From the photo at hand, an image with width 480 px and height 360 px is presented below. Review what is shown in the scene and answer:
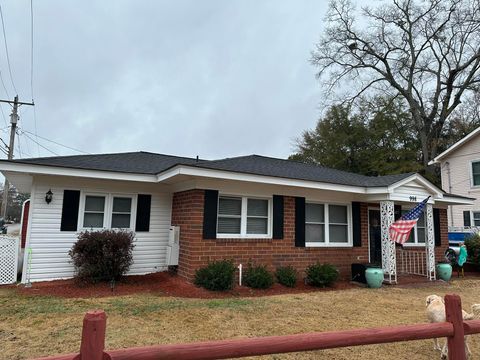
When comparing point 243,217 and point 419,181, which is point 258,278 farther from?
point 419,181

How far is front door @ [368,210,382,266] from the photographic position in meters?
10.8

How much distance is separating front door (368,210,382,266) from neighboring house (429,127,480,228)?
341 inches

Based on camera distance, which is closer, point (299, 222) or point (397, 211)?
point (299, 222)

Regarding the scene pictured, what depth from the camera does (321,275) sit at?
28.5 feet

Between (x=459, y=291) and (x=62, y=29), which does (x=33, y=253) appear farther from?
(x=459, y=291)

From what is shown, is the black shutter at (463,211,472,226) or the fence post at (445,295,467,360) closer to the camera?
the fence post at (445,295,467,360)

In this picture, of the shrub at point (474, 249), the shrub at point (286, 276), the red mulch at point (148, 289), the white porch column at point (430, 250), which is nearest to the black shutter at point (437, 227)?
the shrub at point (474, 249)

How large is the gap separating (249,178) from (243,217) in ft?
3.98

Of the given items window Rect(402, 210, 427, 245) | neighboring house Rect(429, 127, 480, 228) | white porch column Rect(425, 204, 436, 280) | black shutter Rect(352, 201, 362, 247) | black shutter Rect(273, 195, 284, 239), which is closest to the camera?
black shutter Rect(273, 195, 284, 239)

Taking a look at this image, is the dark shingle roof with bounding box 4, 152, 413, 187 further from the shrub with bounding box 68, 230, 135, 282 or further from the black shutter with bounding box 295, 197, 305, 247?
the shrub with bounding box 68, 230, 135, 282

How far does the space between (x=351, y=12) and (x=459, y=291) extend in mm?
24413

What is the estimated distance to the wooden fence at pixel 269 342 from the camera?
1.85m

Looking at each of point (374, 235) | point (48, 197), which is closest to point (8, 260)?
point (48, 197)

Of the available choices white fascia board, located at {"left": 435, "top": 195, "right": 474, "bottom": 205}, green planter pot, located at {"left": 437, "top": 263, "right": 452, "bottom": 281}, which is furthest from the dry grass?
white fascia board, located at {"left": 435, "top": 195, "right": 474, "bottom": 205}
